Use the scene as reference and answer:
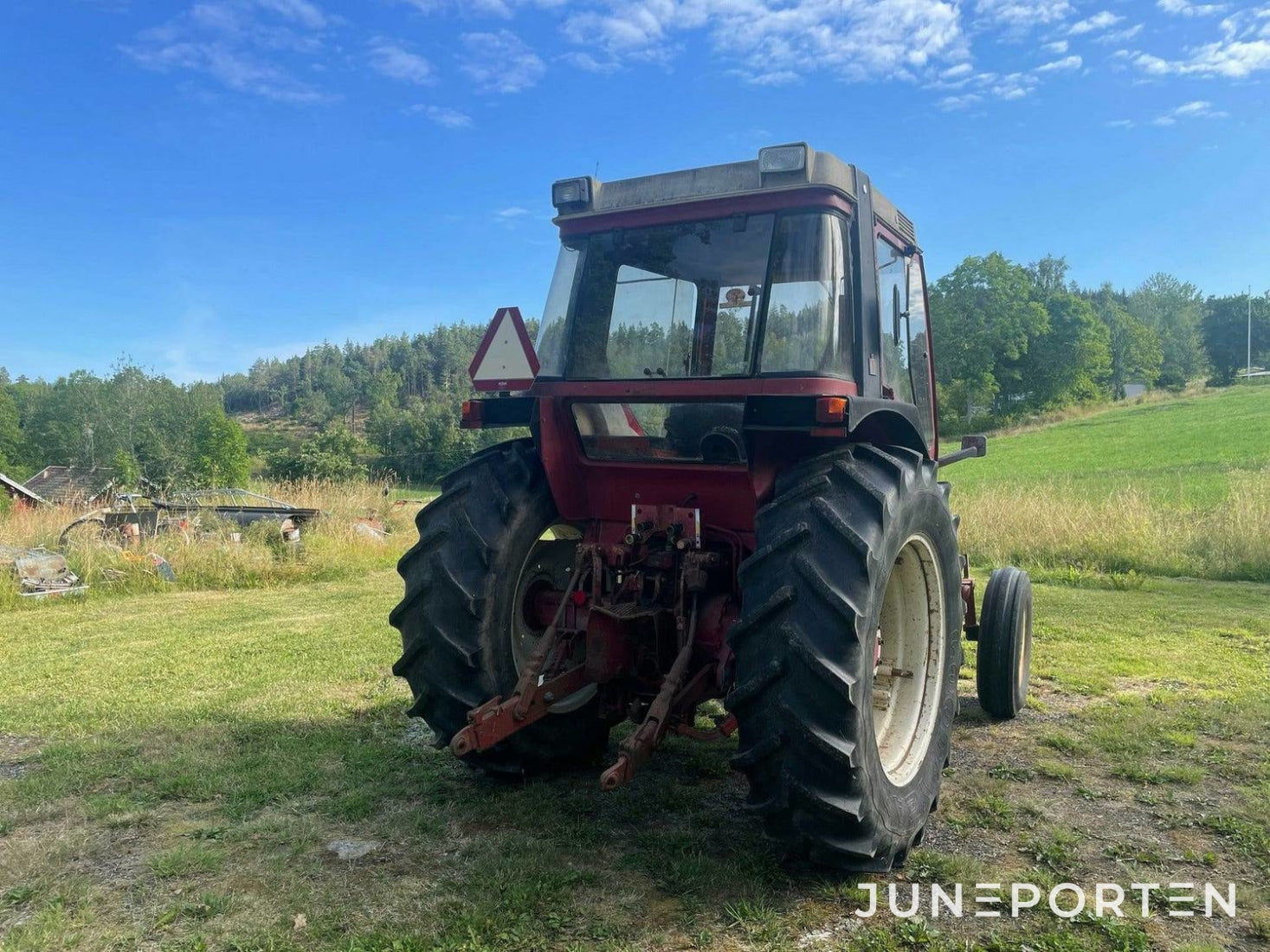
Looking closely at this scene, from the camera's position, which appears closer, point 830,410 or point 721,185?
point 830,410

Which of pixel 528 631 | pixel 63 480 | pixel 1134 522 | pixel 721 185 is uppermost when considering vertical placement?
pixel 721 185

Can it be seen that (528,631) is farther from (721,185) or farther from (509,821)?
(721,185)

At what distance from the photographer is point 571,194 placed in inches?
152

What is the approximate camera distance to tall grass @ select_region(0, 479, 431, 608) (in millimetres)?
10367

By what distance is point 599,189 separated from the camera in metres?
3.88

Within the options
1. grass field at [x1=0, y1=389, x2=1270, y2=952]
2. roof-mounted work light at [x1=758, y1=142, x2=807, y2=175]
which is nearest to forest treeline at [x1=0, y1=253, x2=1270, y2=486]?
grass field at [x1=0, y1=389, x2=1270, y2=952]

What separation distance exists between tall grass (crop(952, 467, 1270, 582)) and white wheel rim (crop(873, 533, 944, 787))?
29.1ft

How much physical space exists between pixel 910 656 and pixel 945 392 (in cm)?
5698

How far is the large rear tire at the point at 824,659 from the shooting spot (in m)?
2.80

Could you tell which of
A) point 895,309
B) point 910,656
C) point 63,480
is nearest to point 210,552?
point 895,309

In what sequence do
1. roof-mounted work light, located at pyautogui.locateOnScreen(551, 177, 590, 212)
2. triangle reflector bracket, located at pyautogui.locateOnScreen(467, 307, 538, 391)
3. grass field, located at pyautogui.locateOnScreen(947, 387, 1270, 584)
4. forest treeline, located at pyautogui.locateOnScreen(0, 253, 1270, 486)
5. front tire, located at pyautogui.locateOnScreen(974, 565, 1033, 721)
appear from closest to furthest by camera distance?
1. roof-mounted work light, located at pyautogui.locateOnScreen(551, 177, 590, 212)
2. triangle reflector bracket, located at pyautogui.locateOnScreen(467, 307, 538, 391)
3. front tire, located at pyautogui.locateOnScreen(974, 565, 1033, 721)
4. grass field, located at pyautogui.locateOnScreen(947, 387, 1270, 584)
5. forest treeline, located at pyautogui.locateOnScreen(0, 253, 1270, 486)

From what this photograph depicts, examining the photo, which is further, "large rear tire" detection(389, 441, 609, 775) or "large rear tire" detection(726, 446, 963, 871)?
"large rear tire" detection(389, 441, 609, 775)

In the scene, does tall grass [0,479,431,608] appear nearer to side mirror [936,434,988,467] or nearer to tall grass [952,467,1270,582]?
tall grass [952,467,1270,582]

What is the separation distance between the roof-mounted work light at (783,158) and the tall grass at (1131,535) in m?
9.74
